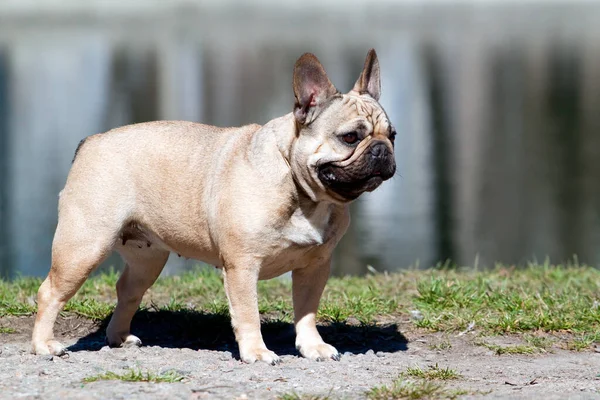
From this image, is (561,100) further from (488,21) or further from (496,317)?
(488,21)

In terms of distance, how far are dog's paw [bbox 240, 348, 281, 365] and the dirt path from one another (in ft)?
0.19

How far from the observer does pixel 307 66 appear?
20.2ft

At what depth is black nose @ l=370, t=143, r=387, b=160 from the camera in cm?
605

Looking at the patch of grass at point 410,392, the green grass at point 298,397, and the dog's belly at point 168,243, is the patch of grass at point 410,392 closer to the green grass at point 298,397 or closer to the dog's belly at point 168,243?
the green grass at point 298,397

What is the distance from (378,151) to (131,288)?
2242 millimetres

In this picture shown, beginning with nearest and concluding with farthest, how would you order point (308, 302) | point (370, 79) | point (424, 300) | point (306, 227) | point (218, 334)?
point (306, 227), point (370, 79), point (308, 302), point (218, 334), point (424, 300)

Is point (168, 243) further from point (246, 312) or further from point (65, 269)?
point (246, 312)

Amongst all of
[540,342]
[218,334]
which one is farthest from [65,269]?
[540,342]

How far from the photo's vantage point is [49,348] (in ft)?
21.5

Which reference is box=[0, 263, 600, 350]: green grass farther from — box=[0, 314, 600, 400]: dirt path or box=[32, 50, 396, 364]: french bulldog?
box=[32, 50, 396, 364]: french bulldog

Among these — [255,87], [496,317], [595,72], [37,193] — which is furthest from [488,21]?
[496,317]

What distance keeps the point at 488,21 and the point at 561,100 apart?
2023 inches

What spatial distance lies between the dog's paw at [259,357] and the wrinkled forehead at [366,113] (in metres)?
1.56

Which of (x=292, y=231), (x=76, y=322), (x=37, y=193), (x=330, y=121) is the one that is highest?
(x=330, y=121)
